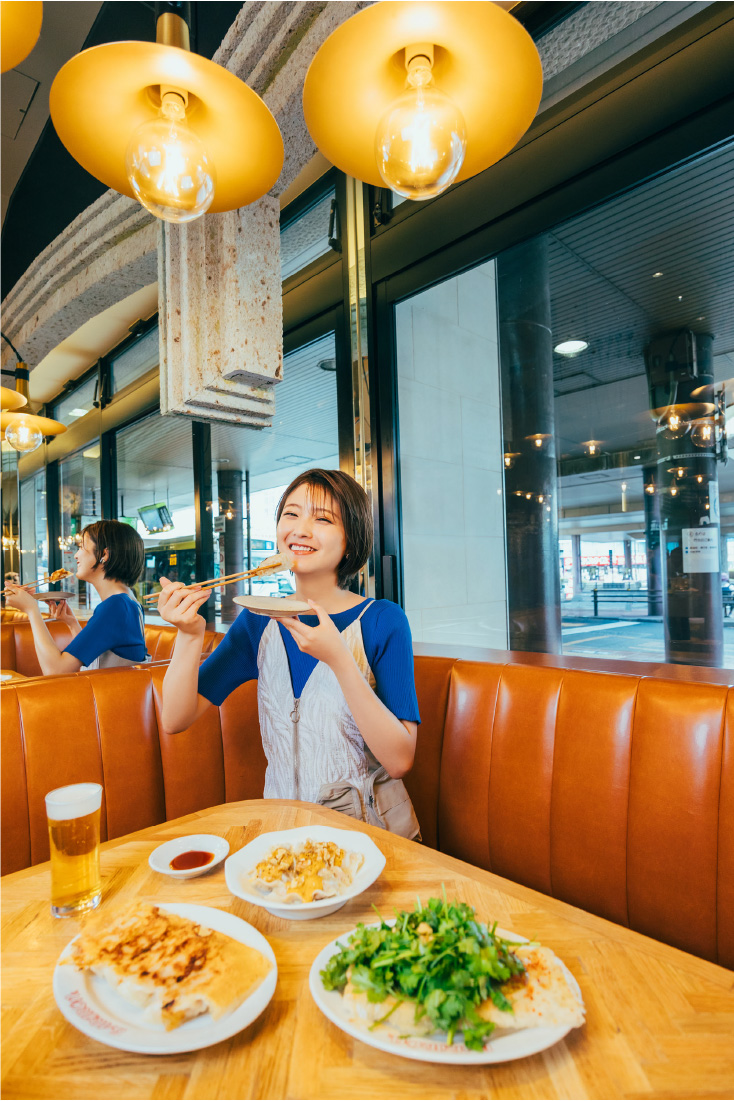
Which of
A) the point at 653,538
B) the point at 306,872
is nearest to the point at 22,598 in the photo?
the point at 306,872

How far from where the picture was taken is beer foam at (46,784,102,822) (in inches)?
33.0

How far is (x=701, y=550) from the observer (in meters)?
1.69

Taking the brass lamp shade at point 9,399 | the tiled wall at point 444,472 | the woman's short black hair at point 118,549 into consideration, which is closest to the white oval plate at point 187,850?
the tiled wall at point 444,472

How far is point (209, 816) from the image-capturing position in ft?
3.70

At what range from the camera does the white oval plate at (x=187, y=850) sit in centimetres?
89

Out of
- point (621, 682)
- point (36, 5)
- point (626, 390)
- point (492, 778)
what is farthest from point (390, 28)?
point (492, 778)

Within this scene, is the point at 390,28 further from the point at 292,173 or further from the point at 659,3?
the point at 292,173

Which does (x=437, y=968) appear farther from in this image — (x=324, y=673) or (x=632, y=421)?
(x=632, y=421)

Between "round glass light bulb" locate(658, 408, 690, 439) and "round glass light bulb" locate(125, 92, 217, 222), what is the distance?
4.56 ft

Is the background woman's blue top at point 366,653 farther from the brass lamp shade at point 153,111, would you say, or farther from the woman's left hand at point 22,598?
the woman's left hand at point 22,598

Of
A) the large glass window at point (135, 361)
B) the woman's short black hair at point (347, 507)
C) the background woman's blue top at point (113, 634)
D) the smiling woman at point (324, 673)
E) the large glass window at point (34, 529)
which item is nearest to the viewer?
the smiling woman at point (324, 673)

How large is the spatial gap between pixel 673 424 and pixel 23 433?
381cm

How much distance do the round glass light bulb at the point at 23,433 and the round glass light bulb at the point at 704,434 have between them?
377 cm

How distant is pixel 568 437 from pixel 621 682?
38.0 inches
